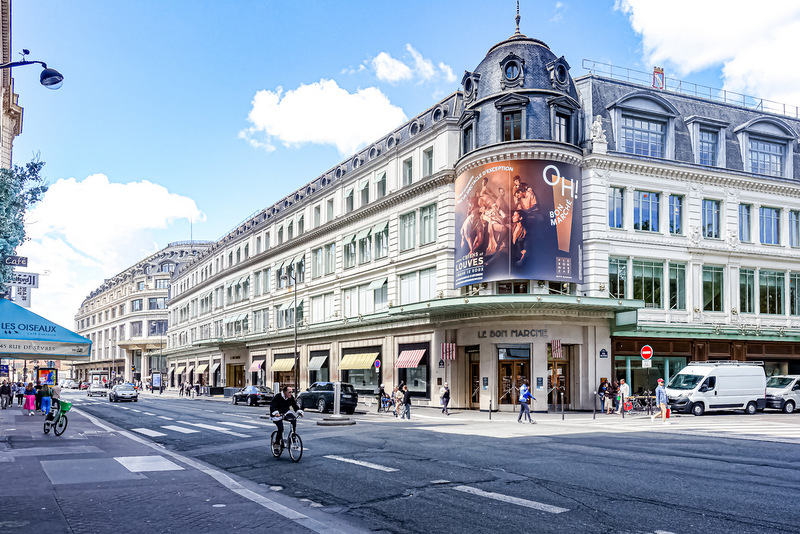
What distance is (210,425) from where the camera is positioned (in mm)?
29266

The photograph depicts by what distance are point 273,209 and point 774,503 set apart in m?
62.3

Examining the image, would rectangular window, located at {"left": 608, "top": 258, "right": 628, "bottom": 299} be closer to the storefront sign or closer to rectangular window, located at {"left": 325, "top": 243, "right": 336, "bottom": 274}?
the storefront sign

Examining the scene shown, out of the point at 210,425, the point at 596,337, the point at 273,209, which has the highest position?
the point at 273,209

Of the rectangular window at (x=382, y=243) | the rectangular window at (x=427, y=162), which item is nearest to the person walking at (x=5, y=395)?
the rectangular window at (x=382, y=243)

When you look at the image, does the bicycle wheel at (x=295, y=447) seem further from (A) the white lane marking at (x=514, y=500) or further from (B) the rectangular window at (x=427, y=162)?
(B) the rectangular window at (x=427, y=162)

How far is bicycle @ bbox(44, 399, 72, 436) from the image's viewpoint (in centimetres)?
2352

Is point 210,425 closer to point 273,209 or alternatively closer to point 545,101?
point 545,101

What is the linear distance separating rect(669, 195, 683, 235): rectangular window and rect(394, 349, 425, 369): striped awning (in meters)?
16.3

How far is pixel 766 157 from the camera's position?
4366cm

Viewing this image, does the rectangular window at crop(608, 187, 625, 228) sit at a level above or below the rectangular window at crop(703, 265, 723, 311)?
above

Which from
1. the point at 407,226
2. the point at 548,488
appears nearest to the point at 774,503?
the point at 548,488

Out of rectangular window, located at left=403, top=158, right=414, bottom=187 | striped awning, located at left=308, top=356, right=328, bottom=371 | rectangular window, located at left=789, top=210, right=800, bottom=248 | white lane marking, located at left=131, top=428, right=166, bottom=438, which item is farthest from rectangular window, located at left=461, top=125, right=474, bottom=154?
striped awning, located at left=308, top=356, right=328, bottom=371

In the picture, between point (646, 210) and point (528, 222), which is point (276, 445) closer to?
point (528, 222)

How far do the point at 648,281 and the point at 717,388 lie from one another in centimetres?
699
